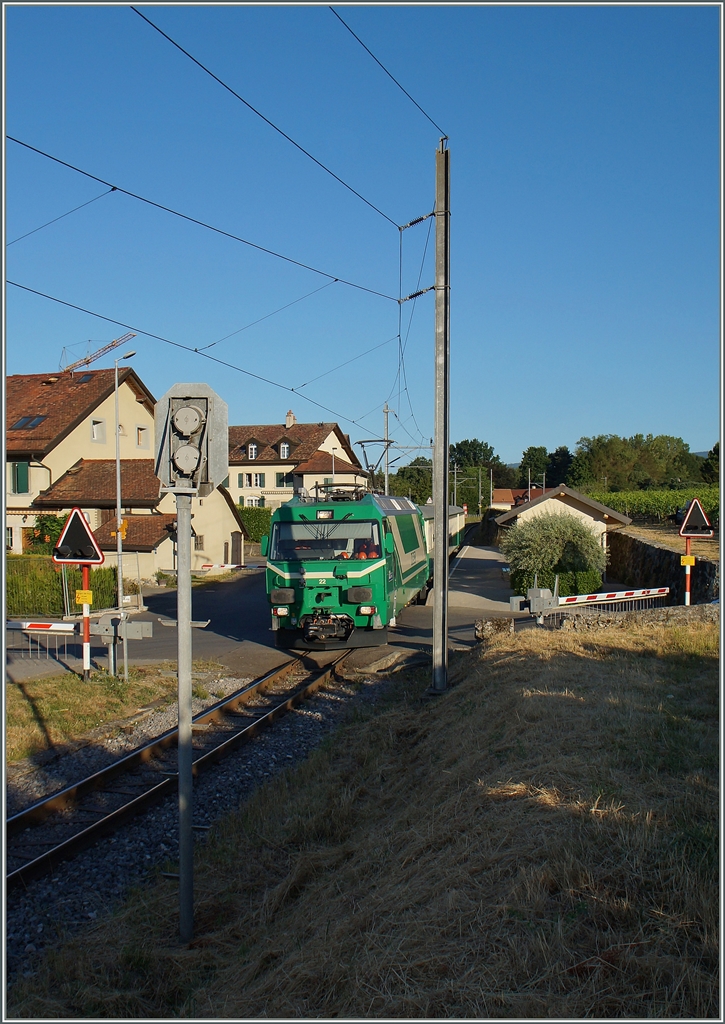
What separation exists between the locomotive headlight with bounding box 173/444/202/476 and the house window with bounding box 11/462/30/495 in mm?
33149

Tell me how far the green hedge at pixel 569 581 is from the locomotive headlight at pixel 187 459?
20.9m

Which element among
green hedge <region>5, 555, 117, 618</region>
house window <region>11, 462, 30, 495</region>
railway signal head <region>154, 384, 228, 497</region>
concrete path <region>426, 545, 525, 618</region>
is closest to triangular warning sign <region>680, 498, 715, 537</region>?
concrete path <region>426, 545, 525, 618</region>

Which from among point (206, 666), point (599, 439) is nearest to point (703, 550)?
point (206, 666)

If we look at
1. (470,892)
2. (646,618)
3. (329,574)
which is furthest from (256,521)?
(470,892)

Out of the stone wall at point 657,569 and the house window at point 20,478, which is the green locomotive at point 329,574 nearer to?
the stone wall at point 657,569

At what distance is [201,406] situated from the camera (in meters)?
5.45

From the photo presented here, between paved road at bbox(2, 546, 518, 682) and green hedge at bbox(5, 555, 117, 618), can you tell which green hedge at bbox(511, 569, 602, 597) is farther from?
green hedge at bbox(5, 555, 117, 618)

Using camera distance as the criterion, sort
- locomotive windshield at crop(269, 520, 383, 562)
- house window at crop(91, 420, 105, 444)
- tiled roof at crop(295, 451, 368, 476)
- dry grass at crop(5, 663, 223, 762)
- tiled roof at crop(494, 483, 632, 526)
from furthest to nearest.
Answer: tiled roof at crop(295, 451, 368, 476) < house window at crop(91, 420, 105, 444) < tiled roof at crop(494, 483, 632, 526) < locomotive windshield at crop(269, 520, 383, 562) < dry grass at crop(5, 663, 223, 762)

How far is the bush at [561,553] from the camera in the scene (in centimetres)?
2512

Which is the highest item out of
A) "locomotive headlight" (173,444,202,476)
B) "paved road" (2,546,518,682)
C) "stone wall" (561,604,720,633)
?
"locomotive headlight" (173,444,202,476)

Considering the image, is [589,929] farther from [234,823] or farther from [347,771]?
[347,771]

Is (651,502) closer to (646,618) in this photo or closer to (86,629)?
(646,618)

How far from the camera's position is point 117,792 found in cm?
879

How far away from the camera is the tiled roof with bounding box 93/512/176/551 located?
3183 cm
